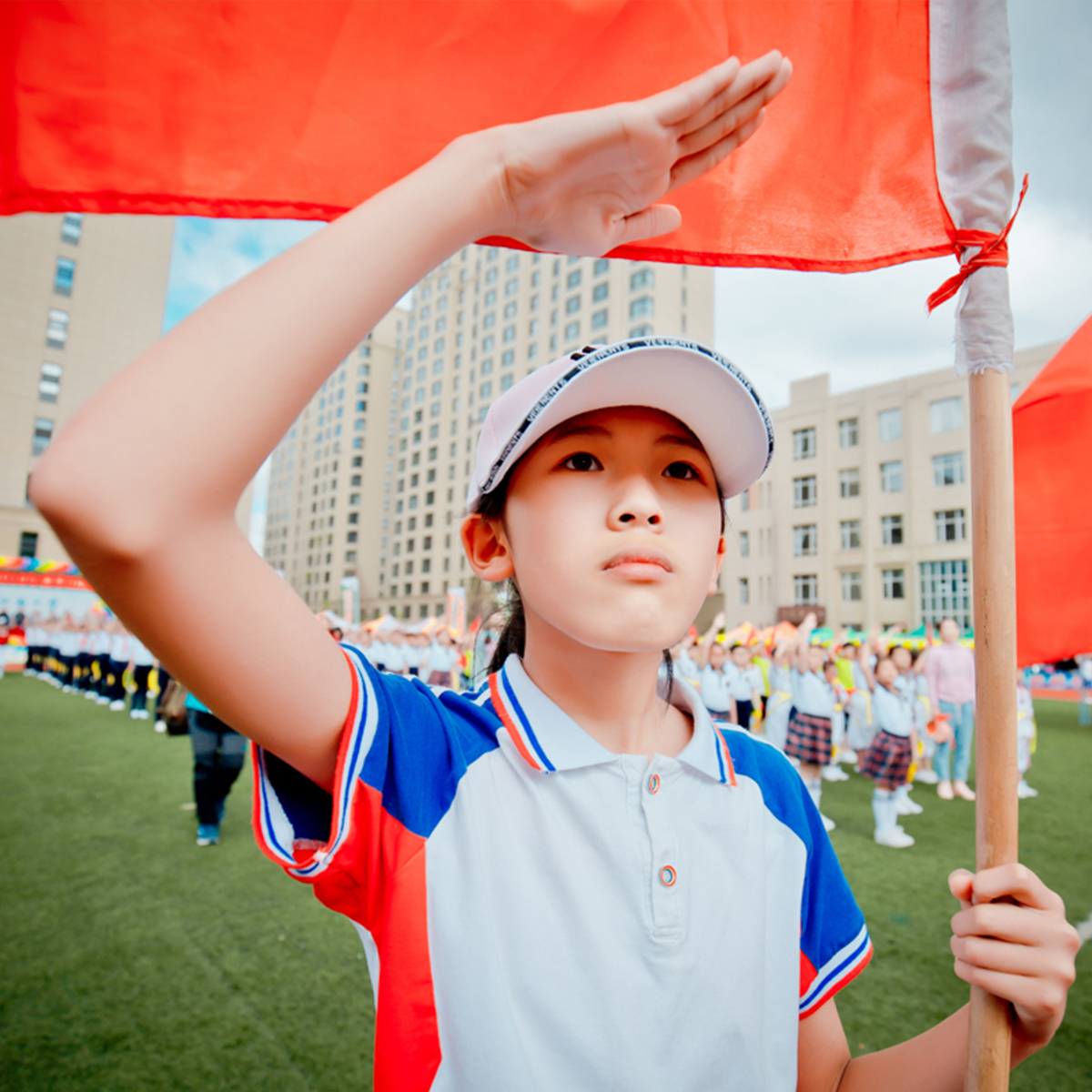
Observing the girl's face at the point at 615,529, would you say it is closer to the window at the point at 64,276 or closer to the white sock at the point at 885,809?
the white sock at the point at 885,809

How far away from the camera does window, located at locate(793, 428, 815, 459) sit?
114ft

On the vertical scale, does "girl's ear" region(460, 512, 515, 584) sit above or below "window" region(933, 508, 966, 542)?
below

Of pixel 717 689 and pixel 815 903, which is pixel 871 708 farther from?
pixel 815 903

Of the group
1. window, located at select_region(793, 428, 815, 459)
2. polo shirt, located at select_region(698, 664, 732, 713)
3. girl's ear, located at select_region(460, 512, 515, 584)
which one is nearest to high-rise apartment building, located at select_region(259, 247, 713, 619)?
window, located at select_region(793, 428, 815, 459)

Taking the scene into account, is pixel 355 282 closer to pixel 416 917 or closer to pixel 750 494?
pixel 416 917

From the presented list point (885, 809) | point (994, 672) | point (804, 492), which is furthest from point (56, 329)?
point (994, 672)

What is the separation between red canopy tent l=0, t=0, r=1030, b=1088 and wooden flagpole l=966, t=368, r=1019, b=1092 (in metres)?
0.21

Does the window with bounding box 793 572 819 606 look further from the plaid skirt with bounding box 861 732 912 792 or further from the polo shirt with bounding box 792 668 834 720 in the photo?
the plaid skirt with bounding box 861 732 912 792

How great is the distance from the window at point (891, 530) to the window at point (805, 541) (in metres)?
3.00

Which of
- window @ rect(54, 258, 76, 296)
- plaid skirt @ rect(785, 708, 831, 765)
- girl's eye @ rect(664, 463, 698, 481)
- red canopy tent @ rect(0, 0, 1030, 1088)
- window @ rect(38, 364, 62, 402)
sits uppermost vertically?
window @ rect(54, 258, 76, 296)

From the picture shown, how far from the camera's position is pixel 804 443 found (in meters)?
35.1

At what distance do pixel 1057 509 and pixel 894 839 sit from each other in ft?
16.9

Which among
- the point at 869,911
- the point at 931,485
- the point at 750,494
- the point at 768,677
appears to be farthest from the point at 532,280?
the point at 869,911

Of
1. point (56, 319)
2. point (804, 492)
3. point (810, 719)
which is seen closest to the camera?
point (810, 719)
